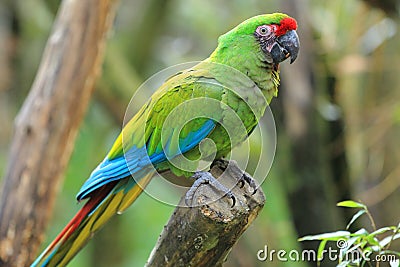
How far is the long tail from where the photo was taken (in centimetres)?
170

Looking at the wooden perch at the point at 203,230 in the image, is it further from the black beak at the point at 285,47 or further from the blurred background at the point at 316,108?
the blurred background at the point at 316,108

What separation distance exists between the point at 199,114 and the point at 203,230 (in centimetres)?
39

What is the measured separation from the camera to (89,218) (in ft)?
5.69

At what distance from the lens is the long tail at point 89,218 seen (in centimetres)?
170

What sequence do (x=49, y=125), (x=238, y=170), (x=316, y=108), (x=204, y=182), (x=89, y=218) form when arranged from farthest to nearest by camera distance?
(x=316, y=108)
(x=49, y=125)
(x=89, y=218)
(x=238, y=170)
(x=204, y=182)

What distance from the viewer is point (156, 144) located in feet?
5.50

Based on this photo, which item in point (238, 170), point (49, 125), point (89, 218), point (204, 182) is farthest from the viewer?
point (49, 125)

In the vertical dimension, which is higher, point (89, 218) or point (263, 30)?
point (263, 30)

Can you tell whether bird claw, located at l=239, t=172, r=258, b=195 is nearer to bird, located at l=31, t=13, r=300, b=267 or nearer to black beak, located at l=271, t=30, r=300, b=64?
bird, located at l=31, t=13, r=300, b=267

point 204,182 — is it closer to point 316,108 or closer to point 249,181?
point 249,181

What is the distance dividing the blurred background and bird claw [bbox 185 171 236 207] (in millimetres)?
1448

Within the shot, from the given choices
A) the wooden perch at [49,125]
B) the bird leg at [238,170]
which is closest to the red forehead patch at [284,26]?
the bird leg at [238,170]

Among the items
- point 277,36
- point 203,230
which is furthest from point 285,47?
point 203,230

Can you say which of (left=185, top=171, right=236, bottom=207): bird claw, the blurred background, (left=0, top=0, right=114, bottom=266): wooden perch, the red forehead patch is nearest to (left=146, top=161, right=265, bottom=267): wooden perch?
(left=185, top=171, right=236, bottom=207): bird claw
